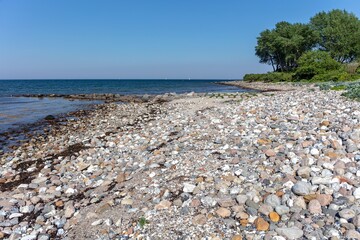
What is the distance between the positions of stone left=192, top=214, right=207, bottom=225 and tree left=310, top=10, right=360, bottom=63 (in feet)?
198

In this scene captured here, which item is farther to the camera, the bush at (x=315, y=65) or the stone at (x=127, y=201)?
the bush at (x=315, y=65)

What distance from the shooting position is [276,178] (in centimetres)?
515

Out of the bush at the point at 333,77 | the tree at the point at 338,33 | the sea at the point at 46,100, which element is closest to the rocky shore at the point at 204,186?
the sea at the point at 46,100

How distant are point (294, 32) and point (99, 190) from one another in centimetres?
6467

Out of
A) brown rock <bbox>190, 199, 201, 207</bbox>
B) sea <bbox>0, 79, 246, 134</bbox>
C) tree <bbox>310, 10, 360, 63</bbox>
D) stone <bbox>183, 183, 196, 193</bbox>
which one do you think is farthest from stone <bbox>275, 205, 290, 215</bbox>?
tree <bbox>310, 10, 360, 63</bbox>

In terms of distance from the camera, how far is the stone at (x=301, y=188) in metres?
4.52

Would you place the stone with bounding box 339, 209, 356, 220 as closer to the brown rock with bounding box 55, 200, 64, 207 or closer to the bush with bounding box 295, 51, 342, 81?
the brown rock with bounding box 55, 200, 64, 207

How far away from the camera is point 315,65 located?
146ft

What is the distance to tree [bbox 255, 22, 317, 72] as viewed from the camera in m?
59.0

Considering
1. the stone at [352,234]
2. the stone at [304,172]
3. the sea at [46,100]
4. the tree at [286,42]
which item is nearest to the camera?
the stone at [352,234]

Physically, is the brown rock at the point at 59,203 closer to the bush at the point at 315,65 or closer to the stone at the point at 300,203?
the stone at the point at 300,203

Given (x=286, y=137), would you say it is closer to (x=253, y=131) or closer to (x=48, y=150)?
(x=253, y=131)

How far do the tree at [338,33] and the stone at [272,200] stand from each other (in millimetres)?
59452

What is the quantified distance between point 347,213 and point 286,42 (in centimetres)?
6027
